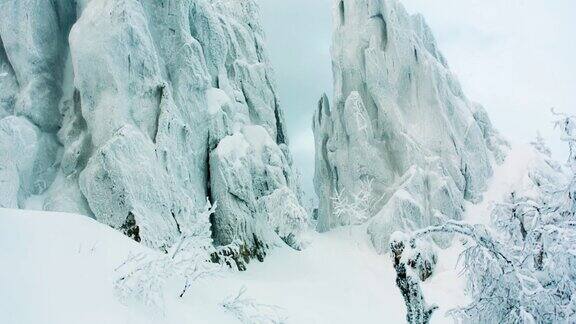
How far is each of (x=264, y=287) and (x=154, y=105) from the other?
424 inches

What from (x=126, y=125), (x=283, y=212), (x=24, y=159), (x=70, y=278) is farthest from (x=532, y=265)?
(x=283, y=212)

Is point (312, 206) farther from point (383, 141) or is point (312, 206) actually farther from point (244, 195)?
point (244, 195)

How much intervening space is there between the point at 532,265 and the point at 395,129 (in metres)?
33.9

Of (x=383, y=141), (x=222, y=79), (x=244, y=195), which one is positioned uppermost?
(x=222, y=79)

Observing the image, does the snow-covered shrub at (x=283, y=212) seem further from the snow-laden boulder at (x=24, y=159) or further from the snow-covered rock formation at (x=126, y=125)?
the snow-laden boulder at (x=24, y=159)

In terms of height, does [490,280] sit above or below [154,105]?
above

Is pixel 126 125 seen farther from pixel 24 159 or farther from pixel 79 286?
pixel 79 286

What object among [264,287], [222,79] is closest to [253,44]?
[222,79]

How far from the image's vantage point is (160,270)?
6.43m

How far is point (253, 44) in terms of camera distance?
119ft

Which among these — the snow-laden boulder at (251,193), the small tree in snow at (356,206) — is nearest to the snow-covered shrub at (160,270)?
the snow-laden boulder at (251,193)

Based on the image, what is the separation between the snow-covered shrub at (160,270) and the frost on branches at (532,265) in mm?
3417

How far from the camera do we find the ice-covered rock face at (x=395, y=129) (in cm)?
3631

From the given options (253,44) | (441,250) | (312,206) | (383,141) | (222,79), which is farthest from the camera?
(312,206)
